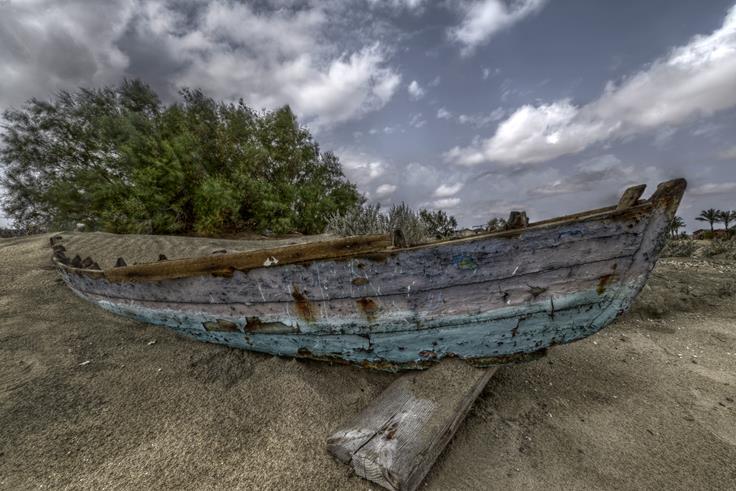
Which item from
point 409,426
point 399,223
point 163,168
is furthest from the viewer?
point 163,168

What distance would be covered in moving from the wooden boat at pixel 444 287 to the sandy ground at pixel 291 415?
Answer: 375 mm

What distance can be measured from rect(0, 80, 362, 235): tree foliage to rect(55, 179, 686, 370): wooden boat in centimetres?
1022

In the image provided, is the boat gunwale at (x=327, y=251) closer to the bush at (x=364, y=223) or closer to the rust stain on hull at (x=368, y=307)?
the rust stain on hull at (x=368, y=307)

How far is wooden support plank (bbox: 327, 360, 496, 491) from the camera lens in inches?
50.5

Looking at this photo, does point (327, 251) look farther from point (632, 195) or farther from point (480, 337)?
point (632, 195)

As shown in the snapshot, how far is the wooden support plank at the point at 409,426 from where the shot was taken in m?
1.28

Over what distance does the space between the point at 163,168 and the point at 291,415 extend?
1180 cm

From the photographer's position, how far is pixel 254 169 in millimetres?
13133

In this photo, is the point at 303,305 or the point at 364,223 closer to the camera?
the point at 303,305

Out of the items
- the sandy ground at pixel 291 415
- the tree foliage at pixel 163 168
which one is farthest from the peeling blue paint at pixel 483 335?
the tree foliage at pixel 163 168

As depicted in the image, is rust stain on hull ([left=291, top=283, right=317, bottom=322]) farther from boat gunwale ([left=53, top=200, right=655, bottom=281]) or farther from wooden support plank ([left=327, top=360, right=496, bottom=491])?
wooden support plank ([left=327, top=360, right=496, bottom=491])

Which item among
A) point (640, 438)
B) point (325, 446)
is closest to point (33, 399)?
point (325, 446)

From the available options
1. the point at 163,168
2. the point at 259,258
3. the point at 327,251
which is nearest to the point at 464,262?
the point at 327,251

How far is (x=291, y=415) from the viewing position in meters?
1.71
